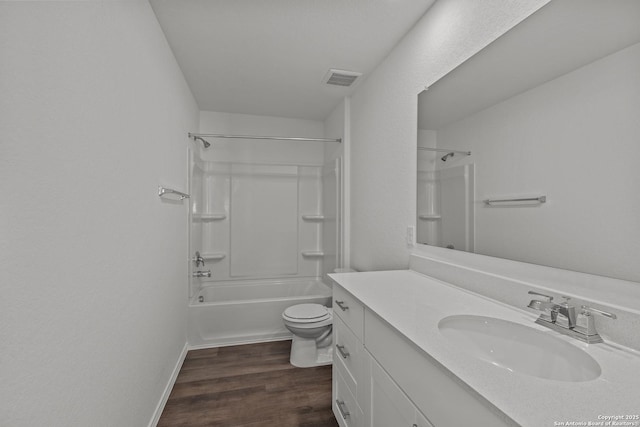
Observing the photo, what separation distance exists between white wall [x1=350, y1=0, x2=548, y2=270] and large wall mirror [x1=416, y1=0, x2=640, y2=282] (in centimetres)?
10

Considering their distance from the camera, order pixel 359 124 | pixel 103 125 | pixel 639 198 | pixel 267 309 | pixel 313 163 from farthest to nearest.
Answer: pixel 313 163, pixel 267 309, pixel 359 124, pixel 103 125, pixel 639 198

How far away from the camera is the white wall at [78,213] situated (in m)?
0.68

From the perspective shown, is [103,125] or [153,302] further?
[153,302]

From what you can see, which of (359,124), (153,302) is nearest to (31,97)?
(153,302)

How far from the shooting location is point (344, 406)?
1529 millimetres

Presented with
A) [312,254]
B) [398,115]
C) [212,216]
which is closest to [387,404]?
[398,115]

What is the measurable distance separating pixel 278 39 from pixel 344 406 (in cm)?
228

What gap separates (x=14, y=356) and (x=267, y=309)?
7.30 feet

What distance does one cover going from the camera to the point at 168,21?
1735mm

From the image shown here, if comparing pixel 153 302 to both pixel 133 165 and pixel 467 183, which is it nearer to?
pixel 133 165

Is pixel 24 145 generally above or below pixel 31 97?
below

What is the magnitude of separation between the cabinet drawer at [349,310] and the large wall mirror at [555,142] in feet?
2.07

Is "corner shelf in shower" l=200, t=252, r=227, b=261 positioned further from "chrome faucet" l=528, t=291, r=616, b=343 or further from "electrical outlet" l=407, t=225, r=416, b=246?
"chrome faucet" l=528, t=291, r=616, b=343

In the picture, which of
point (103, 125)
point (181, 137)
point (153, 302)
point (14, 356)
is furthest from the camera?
point (181, 137)
